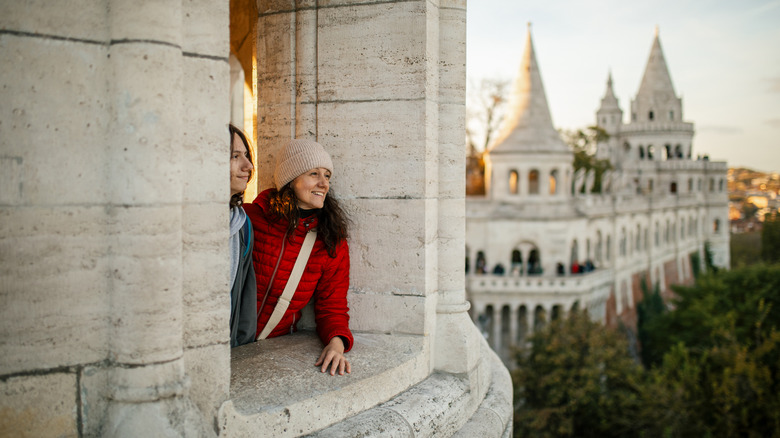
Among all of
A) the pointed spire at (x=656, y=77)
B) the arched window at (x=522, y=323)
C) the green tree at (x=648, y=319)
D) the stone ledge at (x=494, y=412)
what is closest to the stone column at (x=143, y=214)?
the stone ledge at (x=494, y=412)

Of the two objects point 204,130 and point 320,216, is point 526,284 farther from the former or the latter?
point 204,130

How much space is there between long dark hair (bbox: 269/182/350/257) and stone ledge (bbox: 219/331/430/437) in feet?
1.30

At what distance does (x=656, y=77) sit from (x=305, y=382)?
45238 mm

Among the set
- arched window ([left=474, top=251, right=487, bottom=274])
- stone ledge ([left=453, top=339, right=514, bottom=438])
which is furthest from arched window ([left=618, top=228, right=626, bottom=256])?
stone ledge ([left=453, top=339, right=514, bottom=438])

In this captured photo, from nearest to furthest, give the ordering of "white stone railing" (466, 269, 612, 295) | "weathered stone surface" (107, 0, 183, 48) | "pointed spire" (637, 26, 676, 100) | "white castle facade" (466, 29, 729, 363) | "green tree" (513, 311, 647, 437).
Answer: "weathered stone surface" (107, 0, 183, 48) → "green tree" (513, 311, 647, 437) → "white stone railing" (466, 269, 612, 295) → "white castle facade" (466, 29, 729, 363) → "pointed spire" (637, 26, 676, 100)

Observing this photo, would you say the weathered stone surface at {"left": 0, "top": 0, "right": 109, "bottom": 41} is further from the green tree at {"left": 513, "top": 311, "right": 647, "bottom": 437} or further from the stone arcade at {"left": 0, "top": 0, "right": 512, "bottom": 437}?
the green tree at {"left": 513, "top": 311, "right": 647, "bottom": 437}

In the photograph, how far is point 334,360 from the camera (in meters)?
2.30

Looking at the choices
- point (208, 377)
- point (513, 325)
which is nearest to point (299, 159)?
point (208, 377)

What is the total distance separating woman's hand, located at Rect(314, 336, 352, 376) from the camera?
2270 mm

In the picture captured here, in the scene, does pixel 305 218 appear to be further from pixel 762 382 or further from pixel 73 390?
pixel 762 382

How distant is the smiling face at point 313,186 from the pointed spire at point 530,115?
2236cm

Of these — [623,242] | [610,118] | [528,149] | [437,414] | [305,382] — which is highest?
[610,118]

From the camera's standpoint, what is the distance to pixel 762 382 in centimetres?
1393

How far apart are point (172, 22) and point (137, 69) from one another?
153 mm
